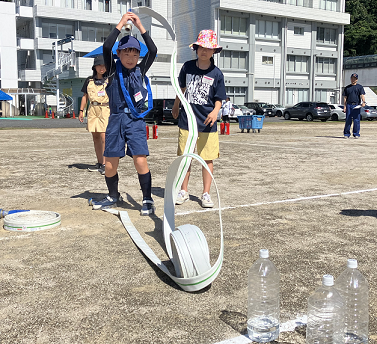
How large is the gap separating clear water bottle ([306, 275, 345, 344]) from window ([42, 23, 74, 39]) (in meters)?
56.2

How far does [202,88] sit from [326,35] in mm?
57000

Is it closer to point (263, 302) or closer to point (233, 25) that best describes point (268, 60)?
point (233, 25)

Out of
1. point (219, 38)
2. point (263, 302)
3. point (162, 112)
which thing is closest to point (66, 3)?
point (219, 38)

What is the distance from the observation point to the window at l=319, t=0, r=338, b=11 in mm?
56875

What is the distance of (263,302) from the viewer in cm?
266

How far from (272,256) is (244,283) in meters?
0.58

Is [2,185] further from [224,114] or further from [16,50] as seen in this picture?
[16,50]

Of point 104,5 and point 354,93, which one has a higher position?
point 104,5

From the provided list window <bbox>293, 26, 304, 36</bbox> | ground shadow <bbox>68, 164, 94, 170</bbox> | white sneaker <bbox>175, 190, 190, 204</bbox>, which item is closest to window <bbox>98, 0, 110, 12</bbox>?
window <bbox>293, 26, 304, 36</bbox>

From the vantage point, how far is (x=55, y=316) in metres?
2.68

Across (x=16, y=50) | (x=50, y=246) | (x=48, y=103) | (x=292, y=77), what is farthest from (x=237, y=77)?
(x=50, y=246)

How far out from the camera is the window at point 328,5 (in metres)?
56.9

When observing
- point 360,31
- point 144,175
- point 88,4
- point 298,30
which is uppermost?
point 88,4

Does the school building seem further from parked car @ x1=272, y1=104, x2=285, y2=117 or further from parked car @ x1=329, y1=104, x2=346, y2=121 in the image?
parked car @ x1=329, y1=104, x2=346, y2=121
